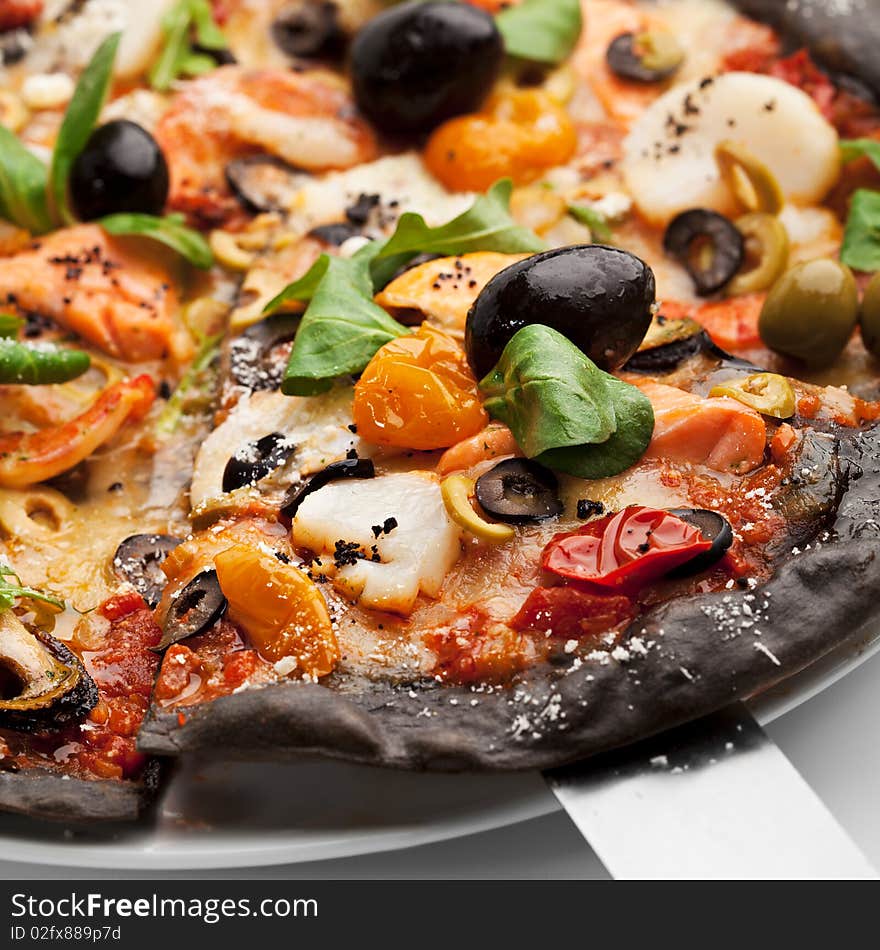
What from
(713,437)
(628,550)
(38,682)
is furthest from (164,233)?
(628,550)

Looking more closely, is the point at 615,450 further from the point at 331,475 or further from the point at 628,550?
the point at 331,475

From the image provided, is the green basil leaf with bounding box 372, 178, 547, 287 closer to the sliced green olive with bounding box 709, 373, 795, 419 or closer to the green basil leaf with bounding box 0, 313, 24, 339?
the sliced green olive with bounding box 709, 373, 795, 419

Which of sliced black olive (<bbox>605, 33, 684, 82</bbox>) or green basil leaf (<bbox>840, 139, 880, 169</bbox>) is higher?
green basil leaf (<bbox>840, 139, 880, 169</bbox>)

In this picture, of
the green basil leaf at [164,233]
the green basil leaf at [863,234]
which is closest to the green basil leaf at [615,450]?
the green basil leaf at [863,234]

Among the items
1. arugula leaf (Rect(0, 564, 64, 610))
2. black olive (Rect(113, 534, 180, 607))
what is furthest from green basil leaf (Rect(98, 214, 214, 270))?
arugula leaf (Rect(0, 564, 64, 610))

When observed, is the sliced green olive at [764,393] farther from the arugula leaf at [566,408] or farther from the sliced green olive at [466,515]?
the sliced green olive at [466,515]

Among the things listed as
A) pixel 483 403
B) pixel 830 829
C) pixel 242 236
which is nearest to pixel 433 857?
pixel 830 829
